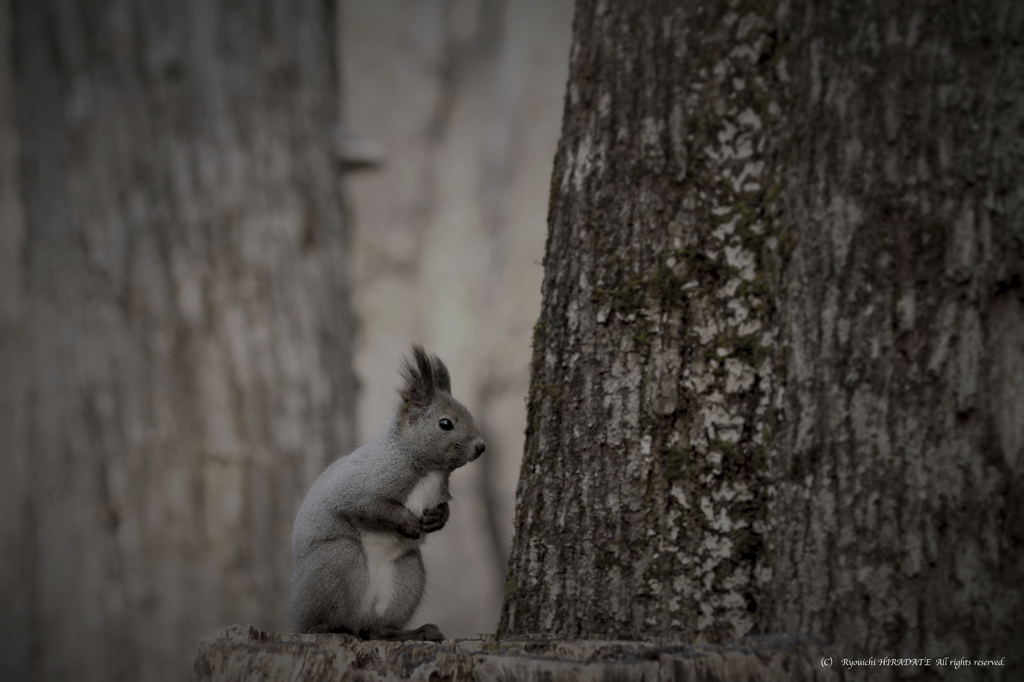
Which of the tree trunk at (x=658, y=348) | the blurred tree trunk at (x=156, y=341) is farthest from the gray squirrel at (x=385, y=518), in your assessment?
the blurred tree trunk at (x=156, y=341)

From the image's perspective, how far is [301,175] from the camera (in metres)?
4.90

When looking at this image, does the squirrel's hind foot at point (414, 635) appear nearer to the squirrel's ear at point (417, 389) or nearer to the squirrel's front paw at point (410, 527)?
the squirrel's front paw at point (410, 527)

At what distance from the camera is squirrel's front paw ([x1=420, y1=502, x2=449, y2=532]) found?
254cm

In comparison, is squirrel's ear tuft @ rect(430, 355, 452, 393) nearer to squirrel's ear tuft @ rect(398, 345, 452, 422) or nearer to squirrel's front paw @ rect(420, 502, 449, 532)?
squirrel's ear tuft @ rect(398, 345, 452, 422)

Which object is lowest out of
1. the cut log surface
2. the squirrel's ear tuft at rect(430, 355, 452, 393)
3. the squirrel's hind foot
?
the squirrel's hind foot

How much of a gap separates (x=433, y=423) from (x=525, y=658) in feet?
3.36

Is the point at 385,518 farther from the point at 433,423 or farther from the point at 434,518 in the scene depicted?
the point at 433,423

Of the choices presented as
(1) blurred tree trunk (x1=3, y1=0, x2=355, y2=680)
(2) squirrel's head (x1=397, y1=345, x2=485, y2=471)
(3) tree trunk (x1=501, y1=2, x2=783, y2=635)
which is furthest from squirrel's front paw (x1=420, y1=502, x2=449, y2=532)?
(1) blurred tree trunk (x1=3, y1=0, x2=355, y2=680)

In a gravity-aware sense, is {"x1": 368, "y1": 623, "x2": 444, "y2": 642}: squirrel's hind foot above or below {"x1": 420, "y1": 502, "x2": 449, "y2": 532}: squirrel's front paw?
below

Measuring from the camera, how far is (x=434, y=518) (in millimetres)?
2561

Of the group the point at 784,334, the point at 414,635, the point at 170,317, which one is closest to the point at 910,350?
the point at 784,334

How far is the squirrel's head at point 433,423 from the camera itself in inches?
103

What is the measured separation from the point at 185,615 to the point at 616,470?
2.92 metres

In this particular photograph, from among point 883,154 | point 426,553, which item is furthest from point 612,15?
point 426,553
